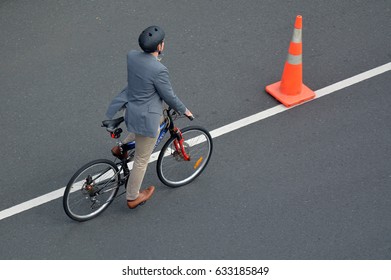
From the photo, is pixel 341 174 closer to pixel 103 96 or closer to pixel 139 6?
pixel 103 96

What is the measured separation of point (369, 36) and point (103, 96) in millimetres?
3816

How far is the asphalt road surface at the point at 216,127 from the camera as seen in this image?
6629 millimetres

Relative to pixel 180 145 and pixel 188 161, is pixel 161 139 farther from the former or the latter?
pixel 188 161

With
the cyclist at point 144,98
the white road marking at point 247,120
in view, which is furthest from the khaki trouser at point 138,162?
the white road marking at point 247,120

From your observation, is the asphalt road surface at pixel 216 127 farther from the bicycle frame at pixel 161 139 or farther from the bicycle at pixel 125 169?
the bicycle frame at pixel 161 139

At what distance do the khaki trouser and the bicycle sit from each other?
0.47ft

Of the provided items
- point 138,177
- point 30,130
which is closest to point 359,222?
point 138,177

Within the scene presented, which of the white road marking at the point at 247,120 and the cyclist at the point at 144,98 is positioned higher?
the cyclist at the point at 144,98

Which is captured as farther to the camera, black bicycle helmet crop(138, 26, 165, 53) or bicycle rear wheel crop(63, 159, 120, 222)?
bicycle rear wheel crop(63, 159, 120, 222)

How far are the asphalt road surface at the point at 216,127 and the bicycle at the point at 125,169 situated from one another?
146 millimetres

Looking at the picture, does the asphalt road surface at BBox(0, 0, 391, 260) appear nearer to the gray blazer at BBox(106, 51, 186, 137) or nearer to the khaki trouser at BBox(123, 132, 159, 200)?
the khaki trouser at BBox(123, 132, 159, 200)

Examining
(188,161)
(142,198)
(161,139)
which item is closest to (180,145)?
(161,139)

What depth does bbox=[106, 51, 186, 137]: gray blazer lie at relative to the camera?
5.99 meters

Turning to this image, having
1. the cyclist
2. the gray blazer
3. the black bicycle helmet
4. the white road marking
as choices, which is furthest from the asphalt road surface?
the black bicycle helmet
